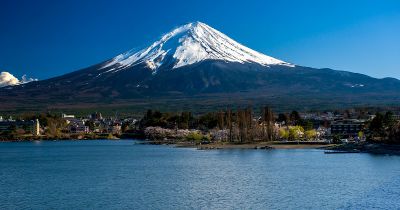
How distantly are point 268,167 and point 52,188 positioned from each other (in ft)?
38.8

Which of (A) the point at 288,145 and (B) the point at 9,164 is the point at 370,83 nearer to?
(A) the point at 288,145

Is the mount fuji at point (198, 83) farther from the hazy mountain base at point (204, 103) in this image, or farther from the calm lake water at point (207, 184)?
the calm lake water at point (207, 184)

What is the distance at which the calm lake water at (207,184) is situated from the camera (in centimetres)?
1933

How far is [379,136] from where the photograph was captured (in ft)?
158

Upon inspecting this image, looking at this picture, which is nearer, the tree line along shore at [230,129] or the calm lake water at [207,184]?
the calm lake water at [207,184]

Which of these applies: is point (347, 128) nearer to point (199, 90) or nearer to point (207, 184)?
point (207, 184)

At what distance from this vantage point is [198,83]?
472ft

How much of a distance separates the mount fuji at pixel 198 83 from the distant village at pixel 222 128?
26441 millimetres

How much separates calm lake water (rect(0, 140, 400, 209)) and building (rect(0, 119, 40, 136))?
4859 centimetres

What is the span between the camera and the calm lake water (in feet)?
63.4

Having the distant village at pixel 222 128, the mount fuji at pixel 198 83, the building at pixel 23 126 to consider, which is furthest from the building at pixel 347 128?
the mount fuji at pixel 198 83

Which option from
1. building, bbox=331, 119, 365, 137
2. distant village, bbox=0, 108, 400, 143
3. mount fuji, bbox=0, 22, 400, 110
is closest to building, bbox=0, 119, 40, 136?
distant village, bbox=0, 108, 400, 143

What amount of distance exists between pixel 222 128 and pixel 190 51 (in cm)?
9721

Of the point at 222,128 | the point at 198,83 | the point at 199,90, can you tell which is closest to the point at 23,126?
the point at 222,128
